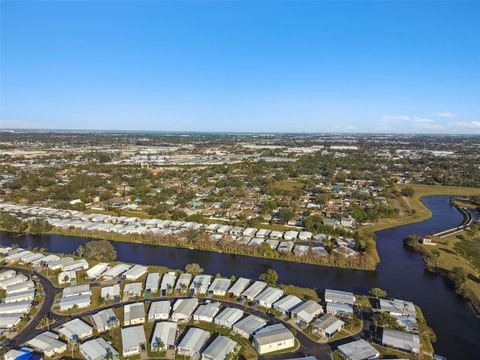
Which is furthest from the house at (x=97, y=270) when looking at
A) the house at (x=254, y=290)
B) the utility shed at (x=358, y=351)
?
the utility shed at (x=358, y=351)

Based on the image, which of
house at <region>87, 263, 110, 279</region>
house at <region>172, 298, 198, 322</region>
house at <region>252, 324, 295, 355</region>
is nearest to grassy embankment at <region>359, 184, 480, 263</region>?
house at <region>252, 324, 295, 355</region>

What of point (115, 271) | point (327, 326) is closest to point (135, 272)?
point (115, 271)

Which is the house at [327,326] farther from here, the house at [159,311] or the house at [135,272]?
the house at [135,272]

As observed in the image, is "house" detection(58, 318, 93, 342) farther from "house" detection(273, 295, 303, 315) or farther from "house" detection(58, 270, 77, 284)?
"house" detection(273, 295, 303, 315)

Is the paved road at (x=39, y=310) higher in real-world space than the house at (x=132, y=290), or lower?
lower

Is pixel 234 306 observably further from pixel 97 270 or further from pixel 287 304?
pixel 97 270

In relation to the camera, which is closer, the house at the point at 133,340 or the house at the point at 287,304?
the house at the point at 133,340
